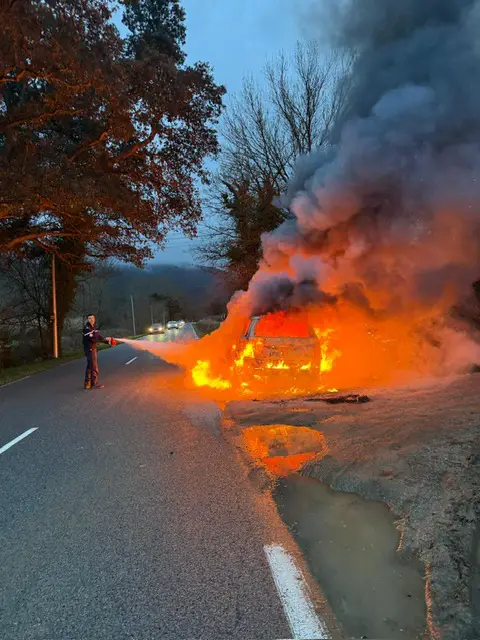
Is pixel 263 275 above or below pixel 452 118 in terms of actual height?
below

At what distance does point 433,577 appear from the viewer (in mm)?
3014

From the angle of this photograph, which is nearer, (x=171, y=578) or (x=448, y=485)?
(x=171, y=578)

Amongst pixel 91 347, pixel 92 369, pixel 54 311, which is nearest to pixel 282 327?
pixel 91 347

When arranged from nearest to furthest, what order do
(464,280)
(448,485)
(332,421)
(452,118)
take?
(448,485)
(332,421)
(452,118)
(464,280)

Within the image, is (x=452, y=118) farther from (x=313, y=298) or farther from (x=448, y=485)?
(x=448, y=485)

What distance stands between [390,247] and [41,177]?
26.8ft

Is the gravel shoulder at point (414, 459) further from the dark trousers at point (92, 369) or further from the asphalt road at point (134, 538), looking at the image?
the dark trousers at point (92, 369)

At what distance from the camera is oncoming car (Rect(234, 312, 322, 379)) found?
9039mm

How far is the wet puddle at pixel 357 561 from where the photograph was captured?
2652 millimetres

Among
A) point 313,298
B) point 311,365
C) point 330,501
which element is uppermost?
point 313,298

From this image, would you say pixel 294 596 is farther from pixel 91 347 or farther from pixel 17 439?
pixel 91 347

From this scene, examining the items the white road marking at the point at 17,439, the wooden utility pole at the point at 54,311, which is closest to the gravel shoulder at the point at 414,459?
the white road marking at the point at 17,439

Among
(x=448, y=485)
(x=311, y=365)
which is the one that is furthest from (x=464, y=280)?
(x=448, y=485)

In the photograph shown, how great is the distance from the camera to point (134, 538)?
3.67m
